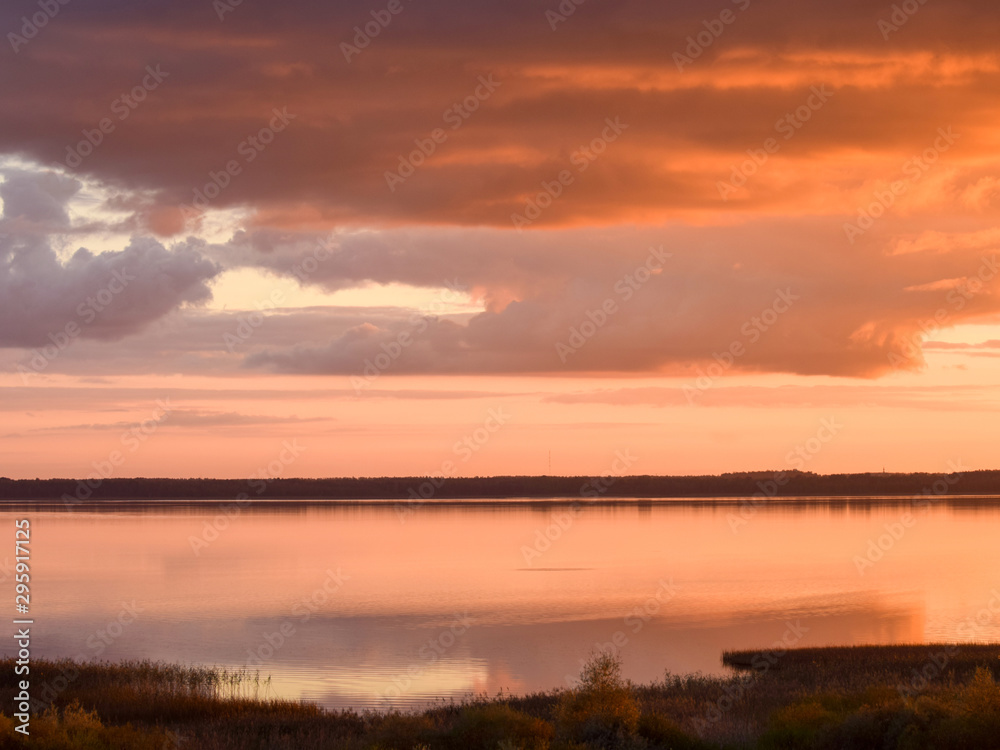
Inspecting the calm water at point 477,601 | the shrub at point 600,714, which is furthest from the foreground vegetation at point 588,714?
the calm water at point 477,601

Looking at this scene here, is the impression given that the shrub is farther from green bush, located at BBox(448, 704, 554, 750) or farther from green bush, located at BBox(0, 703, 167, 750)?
green bush, located at BBox(0, 703, 167, 750)

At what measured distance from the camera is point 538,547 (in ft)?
380

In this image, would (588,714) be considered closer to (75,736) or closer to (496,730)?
(496,730)

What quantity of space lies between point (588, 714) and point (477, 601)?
4446 cm

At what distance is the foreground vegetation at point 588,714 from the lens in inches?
930

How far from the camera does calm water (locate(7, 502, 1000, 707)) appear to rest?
47031mm

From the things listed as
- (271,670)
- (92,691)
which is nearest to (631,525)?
(271,670)

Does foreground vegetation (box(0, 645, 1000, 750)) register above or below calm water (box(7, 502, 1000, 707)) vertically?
above

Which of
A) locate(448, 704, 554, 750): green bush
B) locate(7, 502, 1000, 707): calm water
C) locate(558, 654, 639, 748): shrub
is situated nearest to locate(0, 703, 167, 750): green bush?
locate(448, 704, 554, 750): green bush

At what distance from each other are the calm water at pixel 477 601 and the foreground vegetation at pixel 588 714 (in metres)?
4.84

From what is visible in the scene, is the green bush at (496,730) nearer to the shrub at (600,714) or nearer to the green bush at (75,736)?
the shrub at (600,714)

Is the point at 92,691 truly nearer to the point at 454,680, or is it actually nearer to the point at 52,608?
the point at 454,680

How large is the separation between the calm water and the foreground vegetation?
15.9ft

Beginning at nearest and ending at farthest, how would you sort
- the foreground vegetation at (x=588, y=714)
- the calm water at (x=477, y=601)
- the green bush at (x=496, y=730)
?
the foreground vegetation at (x=588, y=714), the green bush at (x=496, y=730), the calm water at (x=477, y=601)
